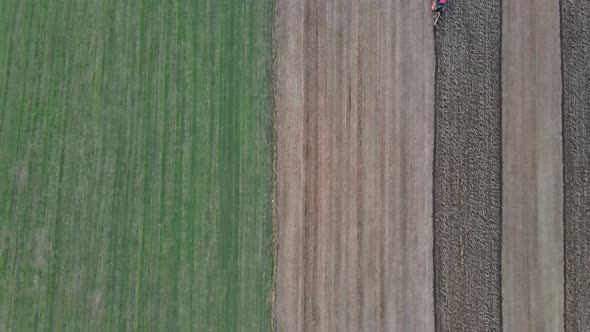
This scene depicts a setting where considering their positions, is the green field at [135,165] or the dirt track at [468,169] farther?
the dirt track at [468,169]

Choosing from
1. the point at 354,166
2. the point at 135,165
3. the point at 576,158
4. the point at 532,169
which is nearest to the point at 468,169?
the point at 532,169

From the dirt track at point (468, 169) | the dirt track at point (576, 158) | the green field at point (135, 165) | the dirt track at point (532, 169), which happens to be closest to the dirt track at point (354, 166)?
the dirt track at point (468, 169)

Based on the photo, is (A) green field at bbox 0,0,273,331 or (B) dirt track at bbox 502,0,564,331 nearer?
(A) green field at bbox 0,0,273,331

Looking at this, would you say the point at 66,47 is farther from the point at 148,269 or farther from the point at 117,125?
the point at 148,269

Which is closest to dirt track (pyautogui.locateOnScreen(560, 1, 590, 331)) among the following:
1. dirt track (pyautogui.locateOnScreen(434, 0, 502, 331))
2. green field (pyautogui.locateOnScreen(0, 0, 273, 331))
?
dirt track (pyautogui.locateOnScreen(434, 0, 502, 331))

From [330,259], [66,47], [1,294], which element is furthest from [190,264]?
[66,47]

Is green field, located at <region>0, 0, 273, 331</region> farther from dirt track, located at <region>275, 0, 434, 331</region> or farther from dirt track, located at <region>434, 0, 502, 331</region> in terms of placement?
dirt track, located at <region>434, 0, 502, 331</region>

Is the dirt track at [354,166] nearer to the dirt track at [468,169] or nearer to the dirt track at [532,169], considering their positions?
the dirt track at [468,169]
